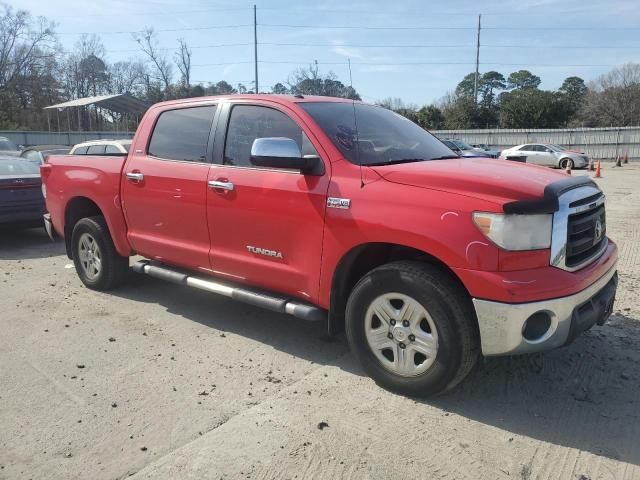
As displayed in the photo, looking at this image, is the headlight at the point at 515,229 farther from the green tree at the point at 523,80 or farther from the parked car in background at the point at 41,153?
the green tree at the point at 523,80

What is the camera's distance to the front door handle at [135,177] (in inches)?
200

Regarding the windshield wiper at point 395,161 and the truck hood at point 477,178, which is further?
the windshield wiper at point 395,161

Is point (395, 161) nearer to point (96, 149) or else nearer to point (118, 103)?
point (96, 149)

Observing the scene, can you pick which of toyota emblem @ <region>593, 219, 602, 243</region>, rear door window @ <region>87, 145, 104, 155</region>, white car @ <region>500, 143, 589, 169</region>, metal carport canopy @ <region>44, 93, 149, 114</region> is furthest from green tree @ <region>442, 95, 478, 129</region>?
toyota emblem @ <region>593, 219, 602, 243</region>

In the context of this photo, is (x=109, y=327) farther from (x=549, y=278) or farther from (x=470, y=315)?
(x=549, y=278)

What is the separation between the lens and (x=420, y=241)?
3275 mm

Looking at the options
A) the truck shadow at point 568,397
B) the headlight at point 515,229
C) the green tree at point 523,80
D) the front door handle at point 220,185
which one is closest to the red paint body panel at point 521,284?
the headlight at point 515,229

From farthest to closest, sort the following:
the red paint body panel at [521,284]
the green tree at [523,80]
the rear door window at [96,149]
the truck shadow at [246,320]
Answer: the green tree at [523,80], the rear door window at [96,149], the truck shadow at [246,320], the red paint body panel at [521,284]

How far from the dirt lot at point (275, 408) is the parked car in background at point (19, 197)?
166 inches

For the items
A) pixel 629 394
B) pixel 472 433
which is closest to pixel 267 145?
pixel 472 433

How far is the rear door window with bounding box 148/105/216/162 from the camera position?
4719 mm

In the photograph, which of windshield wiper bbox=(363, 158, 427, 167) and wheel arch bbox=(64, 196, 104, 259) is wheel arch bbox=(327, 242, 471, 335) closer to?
windshield wiper bbox=(363, 158, 427, 167)

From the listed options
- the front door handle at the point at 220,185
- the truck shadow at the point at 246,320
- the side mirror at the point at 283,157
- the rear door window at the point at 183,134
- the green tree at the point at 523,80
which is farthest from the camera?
the green tree at the point at 523,80

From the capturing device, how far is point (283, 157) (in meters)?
3.70
